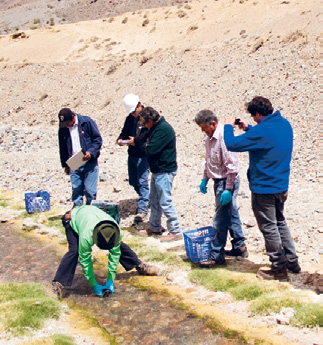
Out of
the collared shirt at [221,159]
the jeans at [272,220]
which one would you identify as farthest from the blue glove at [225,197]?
the jeans at [272,220]

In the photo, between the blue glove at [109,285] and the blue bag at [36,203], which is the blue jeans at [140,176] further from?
the blue glove at [109,285]

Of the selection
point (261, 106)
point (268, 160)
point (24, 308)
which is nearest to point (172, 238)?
point (268, 160)

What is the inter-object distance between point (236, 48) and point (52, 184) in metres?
12.7

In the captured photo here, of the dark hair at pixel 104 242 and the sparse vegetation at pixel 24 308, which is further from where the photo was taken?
the dark hair at pixel 104 242

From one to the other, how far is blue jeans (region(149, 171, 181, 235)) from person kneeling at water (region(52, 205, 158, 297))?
4.01 ft

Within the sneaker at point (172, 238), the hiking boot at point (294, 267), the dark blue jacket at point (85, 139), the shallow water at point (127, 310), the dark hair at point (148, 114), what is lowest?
the shallow water at point (127, 310)

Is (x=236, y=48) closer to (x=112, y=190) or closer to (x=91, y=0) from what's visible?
(x=112, y=190)

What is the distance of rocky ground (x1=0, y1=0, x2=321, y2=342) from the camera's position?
30.6ft

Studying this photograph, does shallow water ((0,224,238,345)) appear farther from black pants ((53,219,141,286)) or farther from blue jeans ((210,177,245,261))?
blue jeans ((210,177,245,261))

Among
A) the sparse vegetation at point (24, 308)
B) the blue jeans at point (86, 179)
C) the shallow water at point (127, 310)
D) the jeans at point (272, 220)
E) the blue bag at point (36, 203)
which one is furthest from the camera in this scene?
the blue bag at point (36, 203)

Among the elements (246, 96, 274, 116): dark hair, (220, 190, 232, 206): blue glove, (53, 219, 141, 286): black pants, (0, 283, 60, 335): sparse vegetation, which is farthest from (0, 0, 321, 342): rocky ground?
(0, 283, 60, 335): sparse vegetation

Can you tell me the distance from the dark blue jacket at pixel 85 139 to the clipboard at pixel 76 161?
0.49 feet

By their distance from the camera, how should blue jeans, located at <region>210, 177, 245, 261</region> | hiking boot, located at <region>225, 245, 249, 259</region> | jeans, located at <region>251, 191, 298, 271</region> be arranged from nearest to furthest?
jeans, located at <region>251, 191, 298, 271</region> → blue jeans, located at <region>210, 177, 245, 261</region> → hiking boot, located at <region>225, 245, 249, 259</region>

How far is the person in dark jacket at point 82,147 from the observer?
7.08 metres
